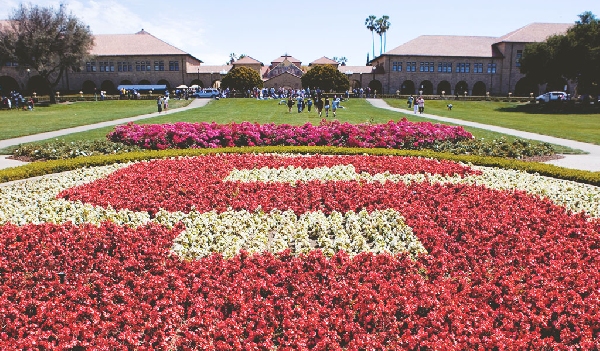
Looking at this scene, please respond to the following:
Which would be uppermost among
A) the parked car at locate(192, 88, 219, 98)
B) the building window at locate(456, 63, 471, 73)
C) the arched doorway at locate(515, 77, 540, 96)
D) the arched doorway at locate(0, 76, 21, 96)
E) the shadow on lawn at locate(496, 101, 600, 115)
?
the building window at locate(456, 63, 471, 73)

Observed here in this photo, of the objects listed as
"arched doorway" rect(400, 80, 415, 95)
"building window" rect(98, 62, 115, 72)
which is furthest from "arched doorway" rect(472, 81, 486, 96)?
"building window" rect(98, 62, 115, 72)

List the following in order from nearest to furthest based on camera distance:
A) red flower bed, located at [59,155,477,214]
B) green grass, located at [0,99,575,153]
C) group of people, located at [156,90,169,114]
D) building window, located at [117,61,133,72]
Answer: red flower bed, located at [59,155,477,214], green grass, located at [0,99,575,153], group of people, located at [156,90,169,114], building window, located at [117,61,133,72]

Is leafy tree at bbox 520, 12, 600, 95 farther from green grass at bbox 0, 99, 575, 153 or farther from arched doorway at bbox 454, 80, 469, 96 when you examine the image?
arched doorway at bbox 454, 80, 469, 96

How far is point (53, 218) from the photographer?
7.45 metres

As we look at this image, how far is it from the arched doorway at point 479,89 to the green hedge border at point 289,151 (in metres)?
60.1

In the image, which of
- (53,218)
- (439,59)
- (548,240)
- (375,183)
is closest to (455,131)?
(375,183)

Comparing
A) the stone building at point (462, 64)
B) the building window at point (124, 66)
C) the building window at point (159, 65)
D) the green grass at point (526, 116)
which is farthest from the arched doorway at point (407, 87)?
the building window at point (124, 66)

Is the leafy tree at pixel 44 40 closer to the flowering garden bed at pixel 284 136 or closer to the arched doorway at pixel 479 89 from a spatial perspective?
the flowering garden bed at pixel 284 136

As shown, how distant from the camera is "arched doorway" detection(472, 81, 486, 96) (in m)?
68.8

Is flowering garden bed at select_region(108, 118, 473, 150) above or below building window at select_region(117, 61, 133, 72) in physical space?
below

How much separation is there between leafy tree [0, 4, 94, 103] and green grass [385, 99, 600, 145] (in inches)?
1345

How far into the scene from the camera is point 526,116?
120ft

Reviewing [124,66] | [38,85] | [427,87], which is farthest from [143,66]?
[427,87]

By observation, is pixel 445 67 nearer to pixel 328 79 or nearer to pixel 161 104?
pixel 328 79
